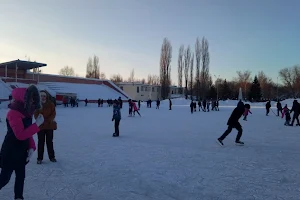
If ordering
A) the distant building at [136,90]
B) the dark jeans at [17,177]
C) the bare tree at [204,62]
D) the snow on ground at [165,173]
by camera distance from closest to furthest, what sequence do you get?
1. the dark jeans at [17,177]
2. the snow on ground at [165,173]
3. the bare tree at [204,62]
4. the distant building at [136,90]

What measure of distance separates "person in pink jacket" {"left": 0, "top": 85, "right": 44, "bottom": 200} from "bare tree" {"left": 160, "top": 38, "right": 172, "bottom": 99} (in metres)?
59.9

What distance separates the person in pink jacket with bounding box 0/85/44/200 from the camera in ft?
10.5

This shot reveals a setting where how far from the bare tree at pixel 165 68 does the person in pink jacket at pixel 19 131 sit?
59894 mm

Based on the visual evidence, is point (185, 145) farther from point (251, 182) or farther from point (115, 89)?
point (115, 89)

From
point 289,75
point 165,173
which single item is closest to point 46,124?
point 165,173

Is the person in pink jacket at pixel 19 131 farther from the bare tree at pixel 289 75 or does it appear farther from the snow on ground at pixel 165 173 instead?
the bare tree at pixel 289 75

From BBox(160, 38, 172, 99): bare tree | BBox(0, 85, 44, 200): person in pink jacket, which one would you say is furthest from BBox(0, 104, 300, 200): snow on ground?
BBox(160, 38, 172, 99): bare tree

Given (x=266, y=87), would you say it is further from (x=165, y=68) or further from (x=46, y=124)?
(x=46, y=124)

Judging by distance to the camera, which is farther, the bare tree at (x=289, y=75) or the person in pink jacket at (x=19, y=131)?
the bare tree at (x=289, y=75)

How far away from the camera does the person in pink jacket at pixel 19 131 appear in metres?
3.19

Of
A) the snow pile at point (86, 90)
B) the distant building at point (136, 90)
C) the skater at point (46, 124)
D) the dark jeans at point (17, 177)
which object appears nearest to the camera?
the dark jeans at point (17, 177)

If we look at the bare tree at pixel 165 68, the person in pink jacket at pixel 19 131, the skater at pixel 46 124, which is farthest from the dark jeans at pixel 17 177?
the bare tree at pixel 165 68

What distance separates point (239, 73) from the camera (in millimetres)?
105812

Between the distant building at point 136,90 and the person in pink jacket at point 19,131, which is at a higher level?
the distant building at point 136,90
